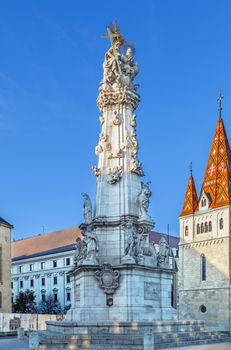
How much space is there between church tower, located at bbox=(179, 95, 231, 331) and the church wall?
22.3 meters

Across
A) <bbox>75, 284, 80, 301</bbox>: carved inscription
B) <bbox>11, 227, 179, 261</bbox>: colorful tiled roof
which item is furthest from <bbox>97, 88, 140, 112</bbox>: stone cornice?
<bbox>11, 227, 179, 261</bbox>: colorful tiled roof

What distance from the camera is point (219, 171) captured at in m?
64.7

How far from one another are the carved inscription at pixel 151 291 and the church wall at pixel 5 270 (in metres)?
32.1

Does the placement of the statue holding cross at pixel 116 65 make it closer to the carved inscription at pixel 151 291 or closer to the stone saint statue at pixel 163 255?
the stone saint statue at pixel 163 255

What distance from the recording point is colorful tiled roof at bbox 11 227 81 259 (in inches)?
2899

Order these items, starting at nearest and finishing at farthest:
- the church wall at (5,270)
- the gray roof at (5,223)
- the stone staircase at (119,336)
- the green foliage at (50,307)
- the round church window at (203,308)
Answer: the stone staircase at (119,336), the church wall at (5,270), the gray roof at (5,223), the round church window at (203,308), the green foliage at (50,307)

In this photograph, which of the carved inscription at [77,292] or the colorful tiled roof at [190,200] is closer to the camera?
the carved inscription at [77,292]

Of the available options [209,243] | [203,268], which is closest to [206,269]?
[203,268]

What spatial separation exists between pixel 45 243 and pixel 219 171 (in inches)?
1146

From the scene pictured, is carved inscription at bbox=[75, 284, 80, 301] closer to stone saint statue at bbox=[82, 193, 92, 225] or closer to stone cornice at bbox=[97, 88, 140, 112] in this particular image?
stone saint statue at bbox=[82, 193, 92, 225]

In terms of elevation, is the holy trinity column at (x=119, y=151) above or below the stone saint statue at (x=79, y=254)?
above

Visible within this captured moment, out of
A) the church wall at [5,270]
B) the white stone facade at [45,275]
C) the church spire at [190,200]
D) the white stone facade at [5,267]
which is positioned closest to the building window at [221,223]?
the church spire at [190,200]

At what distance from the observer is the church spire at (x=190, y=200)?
66.9 metres

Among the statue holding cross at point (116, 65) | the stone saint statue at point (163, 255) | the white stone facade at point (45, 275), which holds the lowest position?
the white stone facade at point (45, 275)
